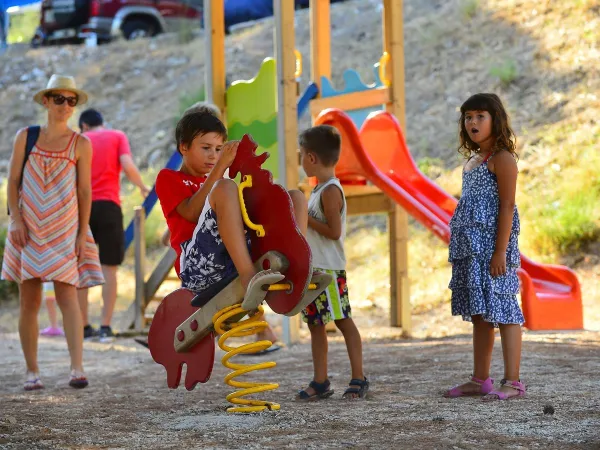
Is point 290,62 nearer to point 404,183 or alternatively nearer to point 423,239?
point 404,183

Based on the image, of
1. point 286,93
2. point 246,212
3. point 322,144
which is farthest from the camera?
point 286,93

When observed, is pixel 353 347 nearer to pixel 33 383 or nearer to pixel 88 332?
pixel 33 383

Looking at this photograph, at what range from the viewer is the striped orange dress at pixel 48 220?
516 cm

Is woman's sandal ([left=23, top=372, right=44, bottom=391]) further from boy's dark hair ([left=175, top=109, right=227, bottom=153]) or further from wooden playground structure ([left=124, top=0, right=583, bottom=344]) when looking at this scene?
wooden playground structure ([left=124, top=0, right=583, bottom=344])

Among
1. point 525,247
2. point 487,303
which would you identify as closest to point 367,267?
point 525,247

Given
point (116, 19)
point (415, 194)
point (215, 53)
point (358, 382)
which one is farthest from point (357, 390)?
point (116, 19)

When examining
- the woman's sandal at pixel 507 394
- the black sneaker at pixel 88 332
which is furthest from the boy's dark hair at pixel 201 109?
the black sneaker at pixel 88 332

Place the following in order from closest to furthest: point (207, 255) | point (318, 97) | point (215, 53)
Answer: point (207, 255) < point (215, 53) < point (318, 97)

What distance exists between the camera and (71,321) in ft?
17.3

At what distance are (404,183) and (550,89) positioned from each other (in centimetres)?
525

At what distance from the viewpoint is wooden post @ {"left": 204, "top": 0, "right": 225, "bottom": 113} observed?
24.9 feet

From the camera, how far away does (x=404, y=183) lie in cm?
762


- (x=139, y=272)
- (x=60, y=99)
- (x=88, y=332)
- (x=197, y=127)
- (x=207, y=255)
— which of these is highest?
(x=60, y=99)

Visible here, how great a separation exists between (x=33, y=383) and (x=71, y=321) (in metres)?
0.39
